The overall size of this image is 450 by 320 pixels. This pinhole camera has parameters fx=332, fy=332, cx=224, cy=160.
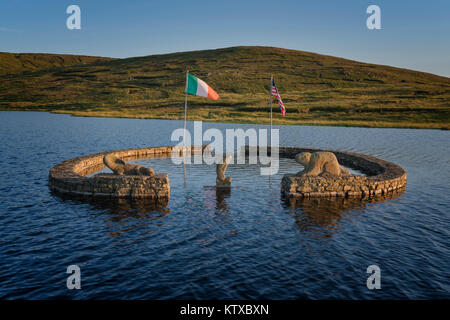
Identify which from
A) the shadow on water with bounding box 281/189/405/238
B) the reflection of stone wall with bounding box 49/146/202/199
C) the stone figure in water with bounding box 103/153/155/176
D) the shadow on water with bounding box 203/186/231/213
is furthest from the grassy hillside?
the reflection of stone wall with bounding box 49/146/202/199

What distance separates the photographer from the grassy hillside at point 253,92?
91875 millimetres

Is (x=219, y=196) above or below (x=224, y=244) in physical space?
above

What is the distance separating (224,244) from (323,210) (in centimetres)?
773

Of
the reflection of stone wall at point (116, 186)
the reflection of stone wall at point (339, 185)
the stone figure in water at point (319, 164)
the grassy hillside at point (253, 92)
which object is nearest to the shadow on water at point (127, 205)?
the reflection of stone wall at point (116, 186)

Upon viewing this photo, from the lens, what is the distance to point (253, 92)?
138m

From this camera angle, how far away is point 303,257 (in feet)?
44.9

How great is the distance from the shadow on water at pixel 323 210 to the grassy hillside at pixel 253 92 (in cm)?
6348

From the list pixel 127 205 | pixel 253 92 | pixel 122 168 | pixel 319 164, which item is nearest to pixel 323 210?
pixel 319 164

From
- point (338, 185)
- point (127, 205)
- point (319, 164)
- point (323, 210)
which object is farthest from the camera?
point (319, 164)

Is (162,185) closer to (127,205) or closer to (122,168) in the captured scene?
(127,205)

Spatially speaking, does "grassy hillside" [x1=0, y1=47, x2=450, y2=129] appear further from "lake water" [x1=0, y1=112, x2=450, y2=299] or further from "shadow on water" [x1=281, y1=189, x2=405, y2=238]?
"lake water" [x1=0, y1=112, x2=450, y2=299]

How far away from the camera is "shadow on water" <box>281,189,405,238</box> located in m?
17.0

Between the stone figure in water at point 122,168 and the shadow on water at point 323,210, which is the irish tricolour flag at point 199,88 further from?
the shadow on water at point 323,210
